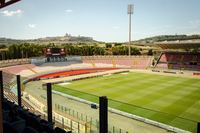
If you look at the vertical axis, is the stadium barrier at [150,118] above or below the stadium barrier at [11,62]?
below

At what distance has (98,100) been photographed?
1097 inches

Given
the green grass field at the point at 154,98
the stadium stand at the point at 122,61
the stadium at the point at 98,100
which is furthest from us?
the stadium stand at the point at 122,61

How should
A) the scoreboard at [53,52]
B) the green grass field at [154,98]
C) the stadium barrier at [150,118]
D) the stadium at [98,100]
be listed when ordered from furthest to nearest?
the scoreboard at [53,52] < the green grass field at [154,98] < the stadium barrier at [150,118] < the stadium at [98,100]

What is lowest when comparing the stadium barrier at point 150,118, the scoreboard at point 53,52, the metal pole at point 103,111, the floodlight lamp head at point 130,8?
the stadium barrier at point 150,118

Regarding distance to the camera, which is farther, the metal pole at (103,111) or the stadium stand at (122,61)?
the stadium stand at (122,61)

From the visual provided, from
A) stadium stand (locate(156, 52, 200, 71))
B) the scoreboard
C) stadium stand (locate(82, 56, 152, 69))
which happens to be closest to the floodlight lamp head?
stadium stand (locate(82, 56, 152, 69))

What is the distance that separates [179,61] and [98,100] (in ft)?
125

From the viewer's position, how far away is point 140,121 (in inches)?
829

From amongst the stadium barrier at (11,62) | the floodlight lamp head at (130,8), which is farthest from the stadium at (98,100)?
the floodlight lamp head at (130,8)

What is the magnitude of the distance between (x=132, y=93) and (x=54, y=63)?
34807 millimetres

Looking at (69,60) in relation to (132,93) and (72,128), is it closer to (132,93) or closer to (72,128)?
(132,93)

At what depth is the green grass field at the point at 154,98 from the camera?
21573mm

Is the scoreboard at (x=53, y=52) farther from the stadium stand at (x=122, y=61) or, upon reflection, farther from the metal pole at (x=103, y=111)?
the metal pole at (x=103, y=111)

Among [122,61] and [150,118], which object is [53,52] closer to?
[122,61]
